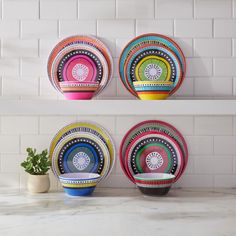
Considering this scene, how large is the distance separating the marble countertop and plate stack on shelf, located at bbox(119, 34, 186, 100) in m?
0.48

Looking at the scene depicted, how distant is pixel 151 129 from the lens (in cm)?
193

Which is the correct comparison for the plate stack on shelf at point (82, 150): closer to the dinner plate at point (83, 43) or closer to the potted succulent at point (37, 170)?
the potted succulent at point (37, 170)

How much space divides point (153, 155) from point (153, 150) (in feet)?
0.08

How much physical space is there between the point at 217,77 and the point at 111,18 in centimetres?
55

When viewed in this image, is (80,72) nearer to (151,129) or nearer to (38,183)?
(151,129)

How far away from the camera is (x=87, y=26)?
1897 millimetres

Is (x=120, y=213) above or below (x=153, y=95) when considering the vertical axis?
below

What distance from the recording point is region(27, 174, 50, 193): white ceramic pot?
5.87 feet

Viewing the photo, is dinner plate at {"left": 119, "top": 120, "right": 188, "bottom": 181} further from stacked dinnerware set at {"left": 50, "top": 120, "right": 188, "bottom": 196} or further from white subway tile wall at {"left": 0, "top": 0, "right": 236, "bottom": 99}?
white subway tile wall at {"left": 0, "top": 0, "right": 236, "bottom": 99}

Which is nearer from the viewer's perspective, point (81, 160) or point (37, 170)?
point (37, 170)

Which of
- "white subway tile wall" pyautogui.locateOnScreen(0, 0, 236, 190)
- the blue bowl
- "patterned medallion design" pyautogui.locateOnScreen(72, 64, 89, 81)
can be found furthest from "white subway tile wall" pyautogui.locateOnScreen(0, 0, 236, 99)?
the blue bowl

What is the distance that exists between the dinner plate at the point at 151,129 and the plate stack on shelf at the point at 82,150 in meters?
0.05

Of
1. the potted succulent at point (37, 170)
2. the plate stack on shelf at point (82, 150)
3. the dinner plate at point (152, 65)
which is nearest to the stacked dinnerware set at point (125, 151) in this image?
the plate stack on shelf at point (82, 150)

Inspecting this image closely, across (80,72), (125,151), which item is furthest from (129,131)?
(80,72)
